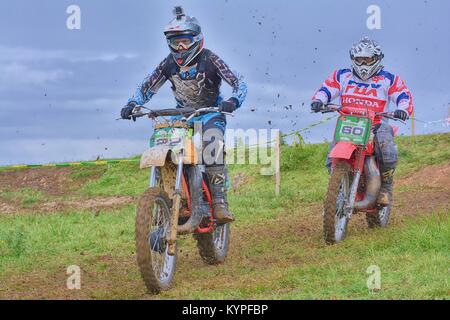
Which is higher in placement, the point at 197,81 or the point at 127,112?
the point at 197,81

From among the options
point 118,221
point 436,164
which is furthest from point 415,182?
point 118,221

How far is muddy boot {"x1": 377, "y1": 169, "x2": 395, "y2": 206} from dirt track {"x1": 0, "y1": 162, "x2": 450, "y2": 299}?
0.71 metres

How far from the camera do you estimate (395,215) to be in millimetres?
12609

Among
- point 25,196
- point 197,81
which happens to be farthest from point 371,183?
point 25,196

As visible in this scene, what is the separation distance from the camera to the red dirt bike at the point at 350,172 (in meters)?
9.66

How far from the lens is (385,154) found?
10469 mm

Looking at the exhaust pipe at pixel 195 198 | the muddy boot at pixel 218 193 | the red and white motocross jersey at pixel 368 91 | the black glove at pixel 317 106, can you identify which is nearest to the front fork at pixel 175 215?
the exhaust pipe at pixel 195 198

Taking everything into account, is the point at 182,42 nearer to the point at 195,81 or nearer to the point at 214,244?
the point at 195,81

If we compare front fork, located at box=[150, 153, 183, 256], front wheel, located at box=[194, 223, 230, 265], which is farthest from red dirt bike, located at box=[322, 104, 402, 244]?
front fork, located at box=[150, 153, 183, 256]

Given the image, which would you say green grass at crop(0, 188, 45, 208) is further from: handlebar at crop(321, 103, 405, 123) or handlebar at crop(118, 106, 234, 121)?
handlebar at crop(118, 106, 234, 121)

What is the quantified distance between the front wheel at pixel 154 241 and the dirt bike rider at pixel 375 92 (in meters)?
3.46

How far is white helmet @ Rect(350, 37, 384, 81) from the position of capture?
A: 1047 centimetres

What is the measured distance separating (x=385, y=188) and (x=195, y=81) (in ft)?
11.5

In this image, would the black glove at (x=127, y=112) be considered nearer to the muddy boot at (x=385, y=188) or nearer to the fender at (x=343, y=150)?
the fender at (x=343, y=150)
